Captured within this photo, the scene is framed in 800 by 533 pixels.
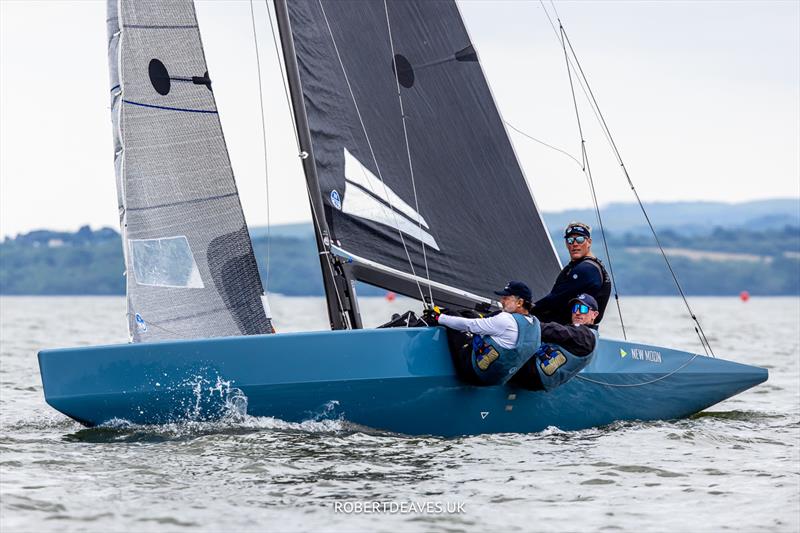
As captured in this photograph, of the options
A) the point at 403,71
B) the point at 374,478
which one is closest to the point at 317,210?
the point at 403,71

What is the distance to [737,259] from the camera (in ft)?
375

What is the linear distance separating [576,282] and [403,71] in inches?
74.7

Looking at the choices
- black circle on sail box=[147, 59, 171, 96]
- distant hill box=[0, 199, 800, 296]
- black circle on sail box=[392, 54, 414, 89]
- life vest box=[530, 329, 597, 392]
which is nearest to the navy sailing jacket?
life vest box=[530, 329, 597, 392]

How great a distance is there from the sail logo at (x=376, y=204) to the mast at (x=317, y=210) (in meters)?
0.19

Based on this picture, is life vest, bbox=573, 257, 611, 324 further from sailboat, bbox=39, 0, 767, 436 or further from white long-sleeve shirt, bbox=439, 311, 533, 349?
white long-sleeve shirt, bbox=439, 311, 533, 349

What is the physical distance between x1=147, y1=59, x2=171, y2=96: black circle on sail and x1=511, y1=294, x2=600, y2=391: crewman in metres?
2.83

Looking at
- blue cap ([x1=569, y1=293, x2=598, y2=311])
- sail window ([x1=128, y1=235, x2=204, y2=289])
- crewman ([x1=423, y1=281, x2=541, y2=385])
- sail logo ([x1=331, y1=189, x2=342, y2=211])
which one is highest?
sail logo ([x1=331, y1=189, x2=342, y2=211])

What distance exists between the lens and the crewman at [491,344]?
6.92 meters

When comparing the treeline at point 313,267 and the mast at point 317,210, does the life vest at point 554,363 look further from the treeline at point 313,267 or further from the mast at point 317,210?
the treeline at point 313,267

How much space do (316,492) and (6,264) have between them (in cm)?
9955

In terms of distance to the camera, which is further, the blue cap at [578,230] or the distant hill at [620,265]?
the distant hill at [620,265]

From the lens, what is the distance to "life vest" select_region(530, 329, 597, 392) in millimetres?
7246

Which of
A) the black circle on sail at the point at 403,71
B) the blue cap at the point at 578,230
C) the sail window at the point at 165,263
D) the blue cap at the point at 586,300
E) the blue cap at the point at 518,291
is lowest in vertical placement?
the blue cap at the point at 586,300

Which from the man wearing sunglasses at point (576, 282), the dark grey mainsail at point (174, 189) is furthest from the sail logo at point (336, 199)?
the man wearing sunglasses at point (576, 282)
